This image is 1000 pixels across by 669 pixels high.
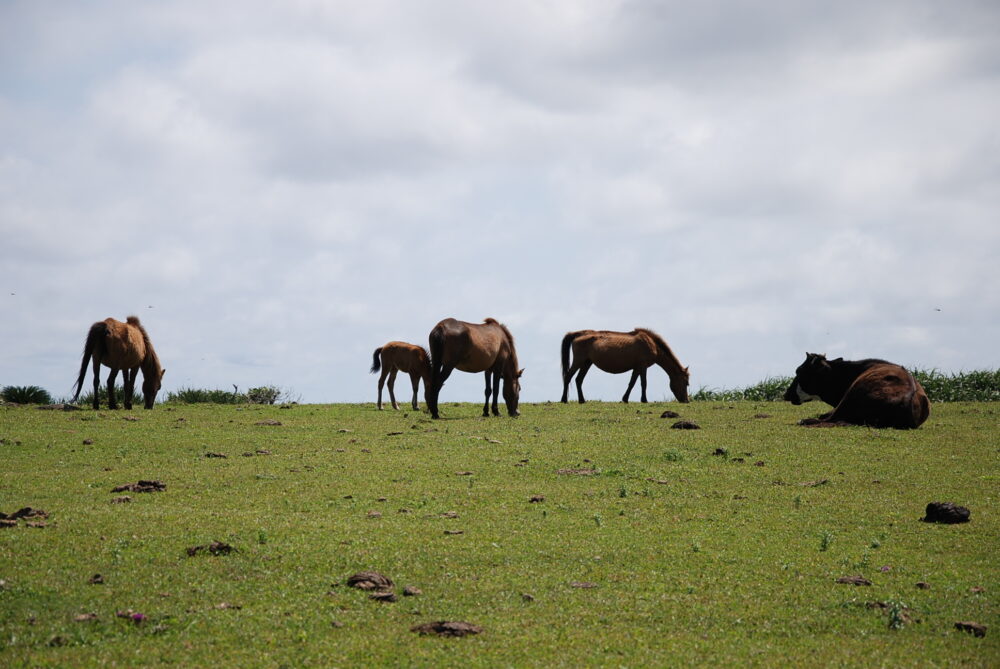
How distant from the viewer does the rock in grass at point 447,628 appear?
738 cm

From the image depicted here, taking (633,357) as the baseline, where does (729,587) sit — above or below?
below

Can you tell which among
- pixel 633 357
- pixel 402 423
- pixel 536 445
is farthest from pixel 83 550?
pixel 633 357

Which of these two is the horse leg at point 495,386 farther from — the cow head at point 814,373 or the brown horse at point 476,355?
the cow head at point 814,373

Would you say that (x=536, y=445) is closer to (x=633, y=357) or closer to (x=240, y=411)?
(x=240, y=411)

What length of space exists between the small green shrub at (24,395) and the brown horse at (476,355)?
12561 millimetres

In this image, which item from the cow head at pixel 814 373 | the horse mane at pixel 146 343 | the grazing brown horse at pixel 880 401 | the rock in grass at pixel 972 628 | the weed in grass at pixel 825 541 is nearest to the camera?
the rock in grass at pixel 972 628

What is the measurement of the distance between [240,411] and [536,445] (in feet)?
34.0

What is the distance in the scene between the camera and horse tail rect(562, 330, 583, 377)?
32.0m

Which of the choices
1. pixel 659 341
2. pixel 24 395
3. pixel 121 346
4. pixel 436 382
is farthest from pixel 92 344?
pixel 659 341

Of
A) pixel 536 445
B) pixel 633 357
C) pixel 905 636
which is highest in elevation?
pixel 633 357

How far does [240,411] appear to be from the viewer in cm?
2452

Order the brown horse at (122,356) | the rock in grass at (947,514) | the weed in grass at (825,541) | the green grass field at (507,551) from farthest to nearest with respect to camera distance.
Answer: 1. the brown horse at (122,356)
2. the rock in grass at (947,514)
3. the weed in grass at (825,541)
4. the green grass field at (507,551)

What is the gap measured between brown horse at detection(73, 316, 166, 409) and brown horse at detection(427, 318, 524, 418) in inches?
330

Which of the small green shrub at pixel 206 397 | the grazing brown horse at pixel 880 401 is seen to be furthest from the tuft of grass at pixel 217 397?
the grazing brown horse at pixel 880 401
